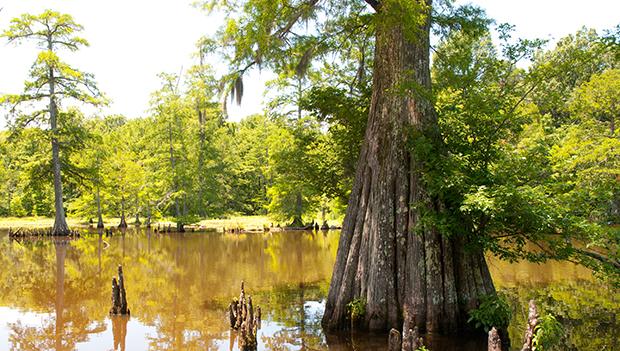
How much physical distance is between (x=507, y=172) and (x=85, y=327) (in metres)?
7.81

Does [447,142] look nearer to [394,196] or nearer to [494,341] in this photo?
[394,196]

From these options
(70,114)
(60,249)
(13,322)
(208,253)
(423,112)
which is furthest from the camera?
(70,114)

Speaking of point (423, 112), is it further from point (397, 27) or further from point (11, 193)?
point (11, 193)

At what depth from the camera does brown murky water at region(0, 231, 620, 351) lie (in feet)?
26.2

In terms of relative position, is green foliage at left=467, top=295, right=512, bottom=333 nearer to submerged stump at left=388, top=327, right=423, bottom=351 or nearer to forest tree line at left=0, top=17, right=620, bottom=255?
forest tree line at left=0, top=17, right=620, bottom=255

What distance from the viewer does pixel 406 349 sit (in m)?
5.46

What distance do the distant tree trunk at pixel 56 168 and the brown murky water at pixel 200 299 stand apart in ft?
23.2

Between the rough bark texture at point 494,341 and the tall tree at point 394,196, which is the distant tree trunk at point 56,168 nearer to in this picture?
the tall tree at point 394,196

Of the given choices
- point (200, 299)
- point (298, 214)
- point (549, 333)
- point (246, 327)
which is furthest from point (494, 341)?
point (298, 214)

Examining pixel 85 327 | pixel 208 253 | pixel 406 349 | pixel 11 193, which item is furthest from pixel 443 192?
pixel 11 193

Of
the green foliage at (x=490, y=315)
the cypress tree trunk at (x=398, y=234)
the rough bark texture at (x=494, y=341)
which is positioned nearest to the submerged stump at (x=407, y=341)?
the rough bark texture at (x=494, y=341)

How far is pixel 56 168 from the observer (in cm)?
2920

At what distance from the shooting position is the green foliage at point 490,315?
741 cm

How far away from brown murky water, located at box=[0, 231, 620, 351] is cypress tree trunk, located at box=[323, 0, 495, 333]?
52 cm
